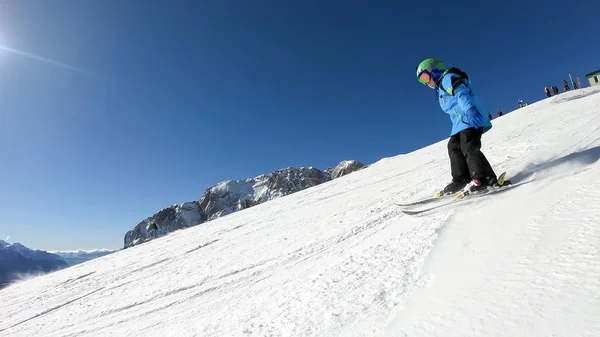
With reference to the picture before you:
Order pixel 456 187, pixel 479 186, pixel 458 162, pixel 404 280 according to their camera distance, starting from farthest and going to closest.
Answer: pixel 458 162
pixel 456 187
pixel 479 186
pixel 404 280

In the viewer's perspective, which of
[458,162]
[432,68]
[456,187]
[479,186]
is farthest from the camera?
[432,68]

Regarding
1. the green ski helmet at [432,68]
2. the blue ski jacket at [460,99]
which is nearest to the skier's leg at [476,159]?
the blue ski jacket at [460,99]

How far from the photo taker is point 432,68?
4770 millimetres

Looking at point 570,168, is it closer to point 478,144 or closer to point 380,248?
point 478,144

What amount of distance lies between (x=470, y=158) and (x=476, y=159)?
3.9 inches

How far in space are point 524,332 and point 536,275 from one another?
1.52 feet

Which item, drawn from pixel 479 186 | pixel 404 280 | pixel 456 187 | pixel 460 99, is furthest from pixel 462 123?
pixel 404 280

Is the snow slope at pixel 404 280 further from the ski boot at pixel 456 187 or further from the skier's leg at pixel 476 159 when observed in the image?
the ski boot at pixel 456 187

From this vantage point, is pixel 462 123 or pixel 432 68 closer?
pixel 462 123

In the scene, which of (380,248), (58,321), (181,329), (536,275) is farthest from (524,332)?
(58,321)

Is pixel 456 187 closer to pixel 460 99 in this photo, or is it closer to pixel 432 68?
pixel 460 99

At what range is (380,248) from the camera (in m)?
2.63

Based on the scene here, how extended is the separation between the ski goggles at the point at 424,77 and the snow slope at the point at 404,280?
76.7 inches

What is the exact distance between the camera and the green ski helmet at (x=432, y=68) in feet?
15.6
